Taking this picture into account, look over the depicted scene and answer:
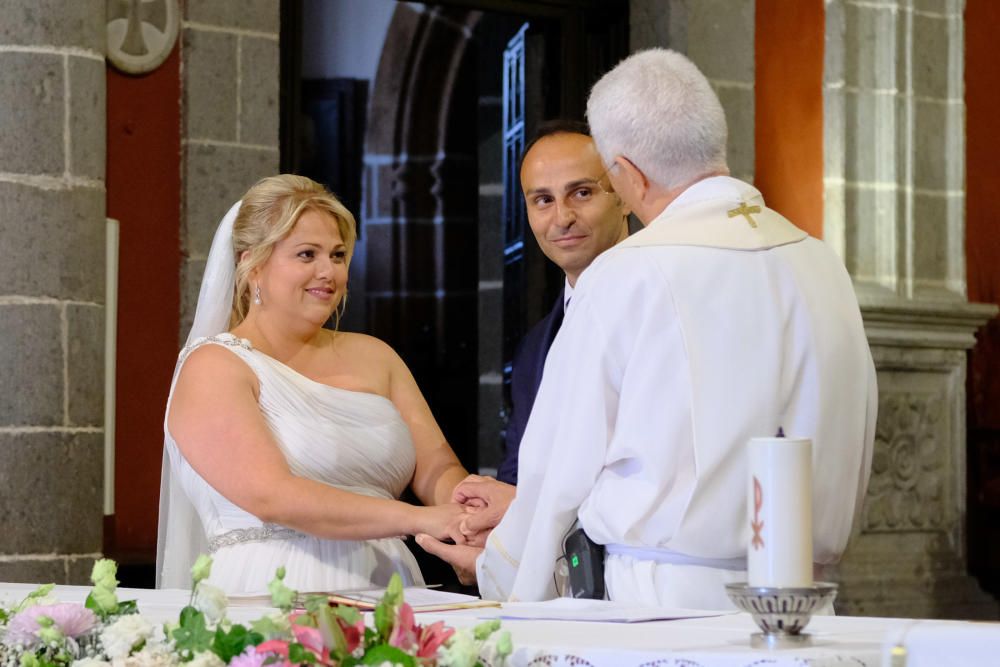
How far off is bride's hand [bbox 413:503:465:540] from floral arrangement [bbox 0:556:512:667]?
59.8 inches

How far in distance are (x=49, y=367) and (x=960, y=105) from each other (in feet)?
13.4

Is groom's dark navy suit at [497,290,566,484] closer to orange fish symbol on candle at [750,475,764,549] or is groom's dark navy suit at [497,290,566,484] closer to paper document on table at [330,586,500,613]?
paper document on table at [330,586,500,613]

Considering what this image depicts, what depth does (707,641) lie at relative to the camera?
6.27 ft

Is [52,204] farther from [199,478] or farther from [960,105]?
[960,105]

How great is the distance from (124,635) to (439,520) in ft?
5.50

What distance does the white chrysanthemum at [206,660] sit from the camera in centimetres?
163

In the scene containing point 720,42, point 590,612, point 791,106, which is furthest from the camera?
point 791,106

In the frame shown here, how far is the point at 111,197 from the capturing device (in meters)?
5.28

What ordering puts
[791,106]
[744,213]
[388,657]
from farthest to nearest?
1. [791,106]
2. [744,213]
3. [388,657]

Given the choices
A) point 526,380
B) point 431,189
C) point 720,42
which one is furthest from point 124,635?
point 431,189

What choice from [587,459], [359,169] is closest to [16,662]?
[587,459]

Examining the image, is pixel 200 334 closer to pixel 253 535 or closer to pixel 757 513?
pixel 253 535

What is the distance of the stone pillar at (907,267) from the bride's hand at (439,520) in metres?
3.36

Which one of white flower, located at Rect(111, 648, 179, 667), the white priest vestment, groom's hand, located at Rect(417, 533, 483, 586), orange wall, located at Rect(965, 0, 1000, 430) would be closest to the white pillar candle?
white flower, located at Rect(111, 648, 179, 667)
